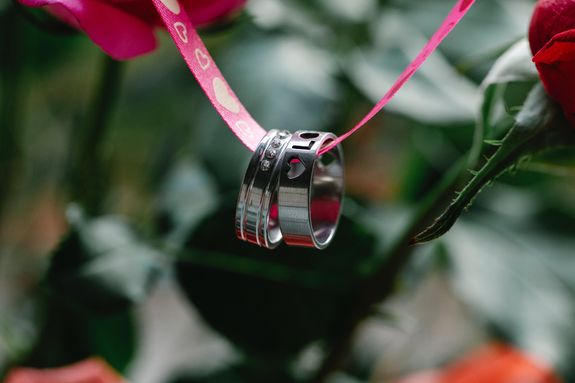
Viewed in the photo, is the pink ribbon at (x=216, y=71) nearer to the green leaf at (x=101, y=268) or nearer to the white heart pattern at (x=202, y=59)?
the white heart pattern at (x=202, y=59)

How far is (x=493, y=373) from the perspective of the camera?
0.34 metres

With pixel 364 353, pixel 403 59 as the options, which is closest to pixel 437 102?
pixel 403 59

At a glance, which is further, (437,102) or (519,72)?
(437,102)

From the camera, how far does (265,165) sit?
0.16 m

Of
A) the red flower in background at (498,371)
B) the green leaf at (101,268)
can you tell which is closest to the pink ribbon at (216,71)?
the green leaf at (101,268)

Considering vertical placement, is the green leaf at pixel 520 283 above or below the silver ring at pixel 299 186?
below

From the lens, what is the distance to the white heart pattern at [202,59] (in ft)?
0.52

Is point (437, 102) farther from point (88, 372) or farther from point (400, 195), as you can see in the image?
point (88, 372)

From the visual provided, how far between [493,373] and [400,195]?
0.33 feet

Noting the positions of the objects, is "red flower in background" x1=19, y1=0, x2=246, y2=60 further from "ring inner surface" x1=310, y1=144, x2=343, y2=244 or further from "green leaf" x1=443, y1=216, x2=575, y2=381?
"green leaf" x1=443, y1=216, x2=575, y2=381

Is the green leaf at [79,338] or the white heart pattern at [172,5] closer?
the white heart pattern at [172,5]

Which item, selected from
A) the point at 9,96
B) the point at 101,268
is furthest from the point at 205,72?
the point at 9,96

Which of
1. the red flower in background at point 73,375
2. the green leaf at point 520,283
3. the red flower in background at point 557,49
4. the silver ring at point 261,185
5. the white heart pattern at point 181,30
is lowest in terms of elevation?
the red flower in background at point 73,375

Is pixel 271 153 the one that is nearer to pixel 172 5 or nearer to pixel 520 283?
pixel 172 5
